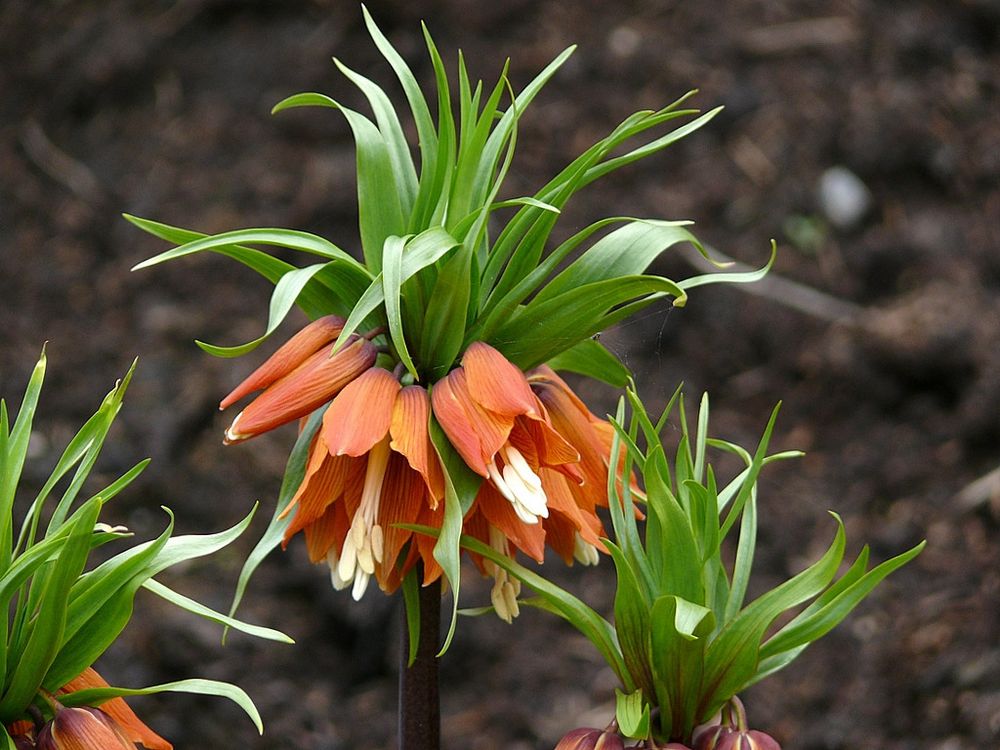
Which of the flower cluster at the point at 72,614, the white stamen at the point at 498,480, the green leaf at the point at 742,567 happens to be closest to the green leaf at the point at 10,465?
the flower cluster at the point at 72,614

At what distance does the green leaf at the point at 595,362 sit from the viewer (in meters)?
Answer: 1.01

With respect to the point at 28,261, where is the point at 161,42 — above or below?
above

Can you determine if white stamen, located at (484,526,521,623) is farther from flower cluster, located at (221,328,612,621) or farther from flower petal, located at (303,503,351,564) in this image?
flower petal, located at (303,503,351,564)

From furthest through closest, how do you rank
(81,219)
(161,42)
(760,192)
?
(161,42) → (81,219) → (760,192)

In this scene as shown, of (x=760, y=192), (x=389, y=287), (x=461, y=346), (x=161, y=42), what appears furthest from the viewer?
(x=161, y=42)

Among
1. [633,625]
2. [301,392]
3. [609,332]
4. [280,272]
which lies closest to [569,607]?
[633,625]

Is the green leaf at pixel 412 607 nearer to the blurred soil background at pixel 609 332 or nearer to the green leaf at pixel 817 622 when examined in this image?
the green leaf at pixel 817 622

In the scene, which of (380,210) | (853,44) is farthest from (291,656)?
(853,44)

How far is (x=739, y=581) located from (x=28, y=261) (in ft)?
8.27

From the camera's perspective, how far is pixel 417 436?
87 centimetres

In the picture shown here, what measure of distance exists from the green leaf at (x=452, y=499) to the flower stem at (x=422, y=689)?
3.8 inches

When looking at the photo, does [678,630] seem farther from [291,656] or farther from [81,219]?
[81,219]

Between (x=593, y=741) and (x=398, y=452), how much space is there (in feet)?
0.82

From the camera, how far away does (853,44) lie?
3.14 meters
